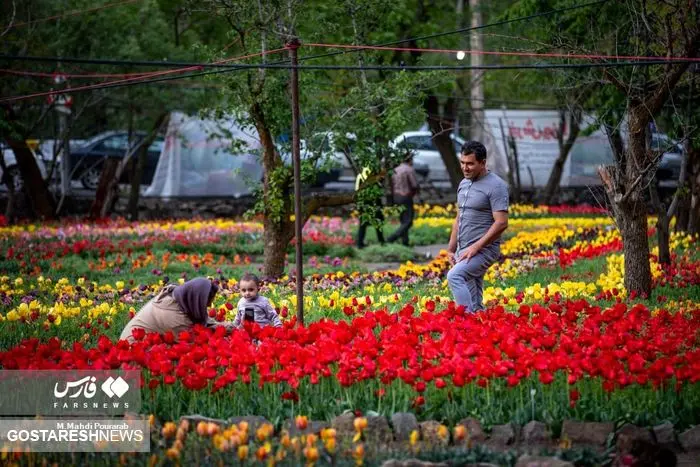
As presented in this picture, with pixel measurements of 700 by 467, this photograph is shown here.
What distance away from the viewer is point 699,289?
12.8 m

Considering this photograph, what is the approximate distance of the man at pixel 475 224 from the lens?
32.5 feet

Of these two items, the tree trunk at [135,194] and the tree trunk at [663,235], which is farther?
the tree trunk at [135,194]

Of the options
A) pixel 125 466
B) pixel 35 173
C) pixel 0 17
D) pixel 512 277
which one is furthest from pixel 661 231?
pixel 35 173

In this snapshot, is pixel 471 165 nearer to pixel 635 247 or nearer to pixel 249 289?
pixel 249 289

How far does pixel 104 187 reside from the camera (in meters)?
27.4

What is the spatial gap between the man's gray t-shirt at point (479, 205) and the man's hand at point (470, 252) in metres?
0.21

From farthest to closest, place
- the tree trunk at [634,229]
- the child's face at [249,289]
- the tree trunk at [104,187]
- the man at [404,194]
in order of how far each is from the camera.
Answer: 1. the tree trunk at [104,187]
2. the man at [404,194]
3. the tree trunk at [634,229]
4. the child's face at [249,289]

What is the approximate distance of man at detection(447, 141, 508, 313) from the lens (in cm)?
991

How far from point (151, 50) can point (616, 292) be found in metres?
17.9

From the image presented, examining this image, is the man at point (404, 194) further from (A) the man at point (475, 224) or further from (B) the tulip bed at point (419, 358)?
(A) the man at point (475, 224)

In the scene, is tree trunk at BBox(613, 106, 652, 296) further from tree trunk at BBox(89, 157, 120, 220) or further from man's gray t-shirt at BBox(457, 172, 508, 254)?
tree trunk at BBox(89, 157, 120, 220)

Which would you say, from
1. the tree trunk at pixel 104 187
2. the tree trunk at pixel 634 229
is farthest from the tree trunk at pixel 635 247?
the tree trunk at pixel 104 187

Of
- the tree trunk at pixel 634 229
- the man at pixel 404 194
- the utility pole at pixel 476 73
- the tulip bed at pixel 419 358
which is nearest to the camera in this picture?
the tulip bed at pixel 419 358

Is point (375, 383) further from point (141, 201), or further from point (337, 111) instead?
point (141, 201)
